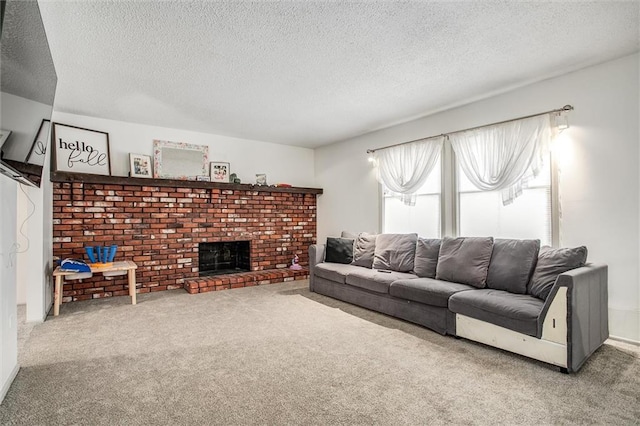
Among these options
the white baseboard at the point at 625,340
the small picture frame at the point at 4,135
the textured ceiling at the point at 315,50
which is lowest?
the white baseboard at the point at 625,340

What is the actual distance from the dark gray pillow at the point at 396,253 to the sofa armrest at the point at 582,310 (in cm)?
179

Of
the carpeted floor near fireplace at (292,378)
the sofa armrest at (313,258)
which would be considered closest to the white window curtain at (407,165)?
the sofa armrest at (313,258)

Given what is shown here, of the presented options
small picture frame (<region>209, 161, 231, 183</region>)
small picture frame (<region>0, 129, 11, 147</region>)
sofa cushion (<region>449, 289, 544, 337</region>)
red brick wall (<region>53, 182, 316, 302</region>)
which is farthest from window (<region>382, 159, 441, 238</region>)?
small picture frame (<region>0, 129, 11, 147</region>)

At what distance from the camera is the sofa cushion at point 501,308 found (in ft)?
8.43

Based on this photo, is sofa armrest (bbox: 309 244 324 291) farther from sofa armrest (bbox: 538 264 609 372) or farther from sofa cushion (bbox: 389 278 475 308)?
sofa armrest (bbox: 538 264 609 372)

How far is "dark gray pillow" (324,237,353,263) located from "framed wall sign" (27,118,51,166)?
3.47 metres

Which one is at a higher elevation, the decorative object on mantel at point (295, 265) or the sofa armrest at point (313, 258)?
the sofa armrest at point (313, 258)

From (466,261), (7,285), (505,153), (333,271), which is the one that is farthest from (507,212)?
(7,285)

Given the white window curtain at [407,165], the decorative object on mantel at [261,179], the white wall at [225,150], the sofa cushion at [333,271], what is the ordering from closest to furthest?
the sofa cushion at [333,271], the white window curtain at [407,165], the white wall at [225,150], the decorative object on mantel at [261,179]

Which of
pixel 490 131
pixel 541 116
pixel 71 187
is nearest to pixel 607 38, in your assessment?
pixel 541 116

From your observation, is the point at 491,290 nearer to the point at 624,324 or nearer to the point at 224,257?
the point at 624,324

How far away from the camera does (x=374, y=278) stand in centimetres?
390

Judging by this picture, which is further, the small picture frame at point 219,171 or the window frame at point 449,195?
the small picture frame at point 219,171

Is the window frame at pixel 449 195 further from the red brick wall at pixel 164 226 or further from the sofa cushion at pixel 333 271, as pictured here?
the red brick wall at pixel 164 226
